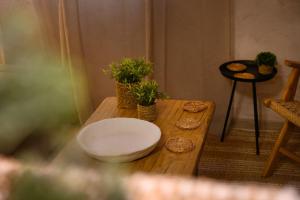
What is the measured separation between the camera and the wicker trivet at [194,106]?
1.78 meters

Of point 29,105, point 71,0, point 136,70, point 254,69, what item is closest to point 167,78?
point 254,69

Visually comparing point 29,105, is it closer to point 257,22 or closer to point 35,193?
point 35,193

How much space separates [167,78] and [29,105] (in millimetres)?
2364

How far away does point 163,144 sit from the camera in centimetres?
152

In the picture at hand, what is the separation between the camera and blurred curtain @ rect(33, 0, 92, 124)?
2631mm

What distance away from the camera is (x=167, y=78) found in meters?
2.70

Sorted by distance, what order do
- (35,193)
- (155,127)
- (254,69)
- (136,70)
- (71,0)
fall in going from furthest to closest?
(71,0)
(254,69)
(136,70)
(155,127)
(35,193)

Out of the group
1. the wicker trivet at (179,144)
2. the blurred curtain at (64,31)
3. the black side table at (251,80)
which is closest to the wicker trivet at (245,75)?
the black side table at (251,80)

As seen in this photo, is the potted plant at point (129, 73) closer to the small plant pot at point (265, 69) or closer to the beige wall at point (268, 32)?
the small plant pot at point (265, 69)

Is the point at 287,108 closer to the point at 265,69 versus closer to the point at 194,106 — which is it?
the point at 265,69

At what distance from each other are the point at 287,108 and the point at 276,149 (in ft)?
0.86

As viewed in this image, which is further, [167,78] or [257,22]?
[167,78]

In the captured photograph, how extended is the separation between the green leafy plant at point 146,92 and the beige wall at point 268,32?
109 centimetres

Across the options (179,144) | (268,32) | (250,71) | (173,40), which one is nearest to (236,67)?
(250,71)
